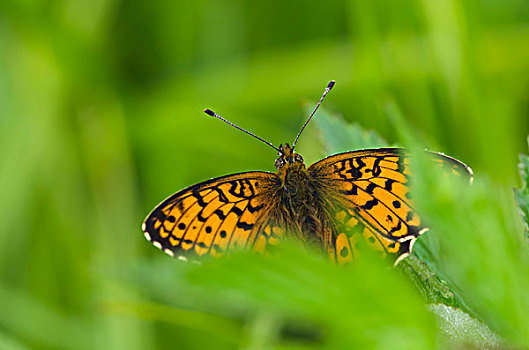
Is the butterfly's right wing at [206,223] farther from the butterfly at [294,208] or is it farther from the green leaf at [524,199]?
the green leaf at [524,199]

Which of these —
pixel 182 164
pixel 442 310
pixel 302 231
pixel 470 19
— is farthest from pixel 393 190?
pixel 182 164

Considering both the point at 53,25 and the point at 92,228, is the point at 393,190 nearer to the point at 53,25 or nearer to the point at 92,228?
→ the point at 92,228

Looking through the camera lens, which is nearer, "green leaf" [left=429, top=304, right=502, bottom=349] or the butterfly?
"green leaf" [left=429, top=304, right=502, bottom=349]

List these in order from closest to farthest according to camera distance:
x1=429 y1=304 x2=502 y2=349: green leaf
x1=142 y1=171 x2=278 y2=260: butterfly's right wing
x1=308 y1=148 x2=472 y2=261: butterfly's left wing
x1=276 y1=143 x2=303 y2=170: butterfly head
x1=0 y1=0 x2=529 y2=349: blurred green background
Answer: x1=429 y1=304 x2=502 y2=349: green leaf
x1=308 y1=148 x2=472 y2=261: butterfly's left wing
x1=142 y1=171 x2=278 y2=260: butterfly's right wing
x1=276 y1=143 x2=303 y2=170: butterfly head
x1=0 y1=0 x2=529 y2=349: blurred green background

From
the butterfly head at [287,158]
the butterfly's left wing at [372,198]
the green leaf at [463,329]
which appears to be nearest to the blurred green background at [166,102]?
the butterfly head at [287,158]

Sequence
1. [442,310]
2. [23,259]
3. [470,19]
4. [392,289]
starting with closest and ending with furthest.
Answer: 1. [392,289]
2. [442,310]
3. [470,19]
4. [23,259]

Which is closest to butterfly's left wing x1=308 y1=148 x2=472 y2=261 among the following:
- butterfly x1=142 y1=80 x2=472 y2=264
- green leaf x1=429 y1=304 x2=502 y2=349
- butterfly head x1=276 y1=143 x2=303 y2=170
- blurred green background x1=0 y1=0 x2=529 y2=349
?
butterfly x1=142 y1=80 x2=472 y2=264

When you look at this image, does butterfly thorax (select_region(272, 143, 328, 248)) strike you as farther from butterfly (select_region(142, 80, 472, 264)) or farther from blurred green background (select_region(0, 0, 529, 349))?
blurred green background (select_region(0, 0, 529, 349))

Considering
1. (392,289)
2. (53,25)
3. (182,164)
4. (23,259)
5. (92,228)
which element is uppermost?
(53,25)
